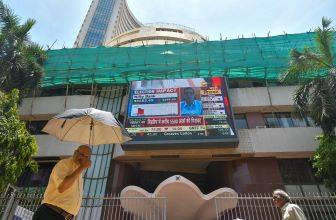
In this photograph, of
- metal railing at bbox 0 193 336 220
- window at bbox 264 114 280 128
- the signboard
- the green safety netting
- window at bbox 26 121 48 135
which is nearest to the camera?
metal railing at bbox 0 193 336 220

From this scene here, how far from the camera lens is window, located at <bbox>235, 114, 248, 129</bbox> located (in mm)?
15281

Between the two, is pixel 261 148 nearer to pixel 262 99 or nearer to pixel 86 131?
pixel 262 99

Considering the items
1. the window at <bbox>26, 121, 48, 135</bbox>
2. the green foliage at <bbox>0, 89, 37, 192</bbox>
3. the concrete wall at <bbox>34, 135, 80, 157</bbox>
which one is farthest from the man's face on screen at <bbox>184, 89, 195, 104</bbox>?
the window at <bbox>26, 121, 48, 135</bbox>

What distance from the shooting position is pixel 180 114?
45.4ft

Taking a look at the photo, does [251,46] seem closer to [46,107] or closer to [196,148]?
[196,148]

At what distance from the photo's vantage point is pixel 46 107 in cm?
1664

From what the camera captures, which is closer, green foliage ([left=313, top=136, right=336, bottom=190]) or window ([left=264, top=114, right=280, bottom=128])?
green foliage ([left=313, top=136, right=336, bottom=190])

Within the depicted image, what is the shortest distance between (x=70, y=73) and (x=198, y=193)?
1127 cm

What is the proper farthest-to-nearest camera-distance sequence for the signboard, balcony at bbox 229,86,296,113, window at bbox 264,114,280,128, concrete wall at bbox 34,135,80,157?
1. balcony at bbox 229,86,296,113
2. window at bbox 264,114,280,128
3. concrete wall at bbox 34,135,80,157
4. the signboard

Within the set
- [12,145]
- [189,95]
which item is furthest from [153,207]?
[189,95]

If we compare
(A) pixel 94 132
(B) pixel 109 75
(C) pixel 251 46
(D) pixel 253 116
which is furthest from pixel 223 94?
(A) pixel 94 132

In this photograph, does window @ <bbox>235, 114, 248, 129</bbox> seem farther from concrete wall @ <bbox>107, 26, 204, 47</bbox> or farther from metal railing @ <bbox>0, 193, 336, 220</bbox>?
concrete wall @ <bbox>107, 26, 204, 47</bbox>

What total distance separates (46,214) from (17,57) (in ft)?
39.9

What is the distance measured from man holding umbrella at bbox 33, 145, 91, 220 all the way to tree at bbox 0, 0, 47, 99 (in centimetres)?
1107
